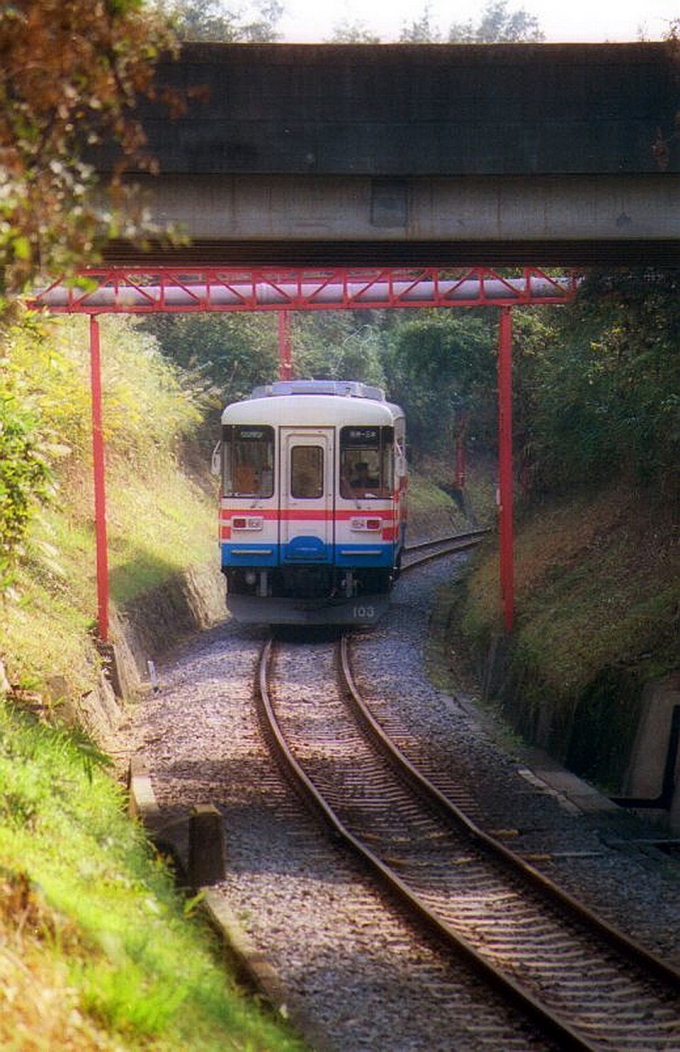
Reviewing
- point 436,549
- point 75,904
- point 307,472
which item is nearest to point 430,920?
point 75,904

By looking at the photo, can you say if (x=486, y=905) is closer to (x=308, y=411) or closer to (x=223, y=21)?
(x=308, y=411)

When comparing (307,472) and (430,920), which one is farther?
(307,472)

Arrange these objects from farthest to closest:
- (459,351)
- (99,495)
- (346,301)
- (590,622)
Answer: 1. (459,351)
2. (346,301)
3. (99,495)
4. (590,622)

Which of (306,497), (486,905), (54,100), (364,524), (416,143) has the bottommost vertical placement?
(486,905)

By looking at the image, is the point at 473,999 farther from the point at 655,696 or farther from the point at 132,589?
the point at 132,589

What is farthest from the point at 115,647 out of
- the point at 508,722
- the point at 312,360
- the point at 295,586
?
the point at 312,360

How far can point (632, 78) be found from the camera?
44.4ft

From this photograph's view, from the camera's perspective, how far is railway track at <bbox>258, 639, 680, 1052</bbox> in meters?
8.96

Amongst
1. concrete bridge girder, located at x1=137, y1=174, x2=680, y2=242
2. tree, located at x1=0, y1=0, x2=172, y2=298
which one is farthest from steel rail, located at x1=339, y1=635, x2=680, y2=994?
tree, located at x1=0, y1=0, x2=172, y2=298

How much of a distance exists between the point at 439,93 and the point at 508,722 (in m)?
9.39

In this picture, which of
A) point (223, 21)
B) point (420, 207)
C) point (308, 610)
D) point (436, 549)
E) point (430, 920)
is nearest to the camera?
point (430, 920)

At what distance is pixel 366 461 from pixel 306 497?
1.12m

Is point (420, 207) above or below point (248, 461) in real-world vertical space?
above

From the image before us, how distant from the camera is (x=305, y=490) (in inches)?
985
